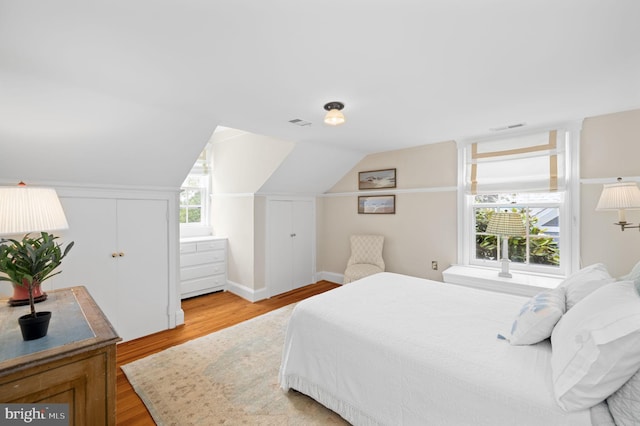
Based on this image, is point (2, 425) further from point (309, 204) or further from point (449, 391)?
point (309, 204)

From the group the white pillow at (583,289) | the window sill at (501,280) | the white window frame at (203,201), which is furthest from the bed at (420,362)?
the white window frame at (203,201)

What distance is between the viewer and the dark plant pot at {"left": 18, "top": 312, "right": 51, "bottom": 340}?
4.03 ft

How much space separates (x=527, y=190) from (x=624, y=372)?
2721 millimetres

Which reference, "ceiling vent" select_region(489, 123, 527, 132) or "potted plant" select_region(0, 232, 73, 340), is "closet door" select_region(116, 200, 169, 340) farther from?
"ceiling vent" select_region(489, 123, 527, 132)

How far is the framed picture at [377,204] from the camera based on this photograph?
14.5 feet

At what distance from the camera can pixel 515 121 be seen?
2.96 meters

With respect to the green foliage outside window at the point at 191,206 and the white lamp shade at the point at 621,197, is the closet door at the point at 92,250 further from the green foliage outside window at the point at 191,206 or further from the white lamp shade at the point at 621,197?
the white lamp shade at the point at 621,197

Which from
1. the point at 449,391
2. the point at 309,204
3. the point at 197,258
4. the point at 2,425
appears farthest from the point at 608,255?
the point at 197,258

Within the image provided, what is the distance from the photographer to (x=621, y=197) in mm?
2117

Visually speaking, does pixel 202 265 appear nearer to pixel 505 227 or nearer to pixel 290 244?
pixel 290 244

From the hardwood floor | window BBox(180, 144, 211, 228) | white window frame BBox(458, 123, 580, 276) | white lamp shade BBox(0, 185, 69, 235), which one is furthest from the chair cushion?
white lamp shade BBox(0, 185, 69, 235)

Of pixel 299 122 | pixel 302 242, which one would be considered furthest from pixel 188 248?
pixel 299 122

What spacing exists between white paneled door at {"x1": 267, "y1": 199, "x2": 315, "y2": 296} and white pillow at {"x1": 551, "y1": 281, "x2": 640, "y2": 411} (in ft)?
11.9

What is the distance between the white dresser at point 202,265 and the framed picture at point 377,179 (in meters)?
2.46
